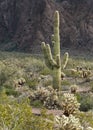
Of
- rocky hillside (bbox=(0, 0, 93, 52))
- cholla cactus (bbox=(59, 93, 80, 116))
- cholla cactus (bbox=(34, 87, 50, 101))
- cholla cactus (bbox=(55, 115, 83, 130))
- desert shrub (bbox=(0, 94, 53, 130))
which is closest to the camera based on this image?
desert shrub (bbox=(0, 94, 53, 130))

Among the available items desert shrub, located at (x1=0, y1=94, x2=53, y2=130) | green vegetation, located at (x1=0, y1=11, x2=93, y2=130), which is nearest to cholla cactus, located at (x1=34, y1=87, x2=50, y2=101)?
green vegetation, located at (x1=0, y1=11, x2=93, y2=130)

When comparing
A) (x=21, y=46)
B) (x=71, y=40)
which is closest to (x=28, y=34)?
(x=21, y=46)

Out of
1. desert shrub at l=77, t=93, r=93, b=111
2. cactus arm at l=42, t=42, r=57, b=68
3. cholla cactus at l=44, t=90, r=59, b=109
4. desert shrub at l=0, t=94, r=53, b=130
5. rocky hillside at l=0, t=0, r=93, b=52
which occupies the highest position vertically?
desert shrub at l=0, t=94, r=53, b=130

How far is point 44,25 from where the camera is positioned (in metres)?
83.9

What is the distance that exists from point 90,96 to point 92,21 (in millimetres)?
64008

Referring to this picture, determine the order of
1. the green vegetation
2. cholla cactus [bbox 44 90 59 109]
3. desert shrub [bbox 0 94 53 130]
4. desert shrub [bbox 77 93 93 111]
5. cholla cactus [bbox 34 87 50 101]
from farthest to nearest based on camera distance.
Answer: cholla cactus [bbox 34 87 50 101], desert shrub [bbox 77 93 93 111], cholla cactus [bbox 44 90 59 109], the green vegetation, desert shrub [bbox 0 94 53 130]

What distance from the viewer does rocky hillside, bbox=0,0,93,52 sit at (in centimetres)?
8250

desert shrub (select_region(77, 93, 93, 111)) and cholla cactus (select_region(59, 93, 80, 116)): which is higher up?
cholla cactus (select_region(59, 93, 80, 116))

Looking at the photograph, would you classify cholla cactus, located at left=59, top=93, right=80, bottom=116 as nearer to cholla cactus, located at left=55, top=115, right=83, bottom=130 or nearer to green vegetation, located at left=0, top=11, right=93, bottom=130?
green vegetation, located at left=0, top=11, right=93, bottom=130

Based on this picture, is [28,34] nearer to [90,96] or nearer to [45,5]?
[45,5]

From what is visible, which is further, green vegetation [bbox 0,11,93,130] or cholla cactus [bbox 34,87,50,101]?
cholla cactus [bbox 34,87,50,101]

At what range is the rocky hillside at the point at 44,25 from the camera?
82.5m

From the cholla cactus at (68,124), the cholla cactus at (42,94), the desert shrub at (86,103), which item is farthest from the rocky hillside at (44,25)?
the cholla cactus at (68,124)

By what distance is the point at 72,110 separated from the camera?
1688 cm
